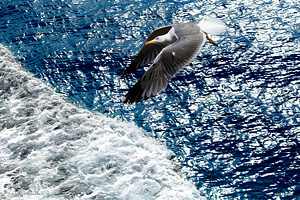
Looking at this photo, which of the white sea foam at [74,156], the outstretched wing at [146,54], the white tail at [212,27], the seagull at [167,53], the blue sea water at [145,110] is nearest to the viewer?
the white sea foam at [74,156]

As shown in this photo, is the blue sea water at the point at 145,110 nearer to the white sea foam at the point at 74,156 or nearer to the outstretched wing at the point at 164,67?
the white sea foam at the point at 74,156

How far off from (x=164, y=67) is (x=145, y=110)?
159 centimetres

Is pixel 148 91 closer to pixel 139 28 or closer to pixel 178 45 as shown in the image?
pixel 178 45

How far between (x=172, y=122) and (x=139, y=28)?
4.14 metres

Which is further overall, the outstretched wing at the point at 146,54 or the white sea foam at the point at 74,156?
the outstretched wing at the point at 146,54

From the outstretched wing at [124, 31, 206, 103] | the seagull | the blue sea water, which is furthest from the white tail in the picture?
the blue sea water

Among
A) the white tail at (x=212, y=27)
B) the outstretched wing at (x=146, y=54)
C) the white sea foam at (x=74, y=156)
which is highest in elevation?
the white tail at (x=212, y=27)

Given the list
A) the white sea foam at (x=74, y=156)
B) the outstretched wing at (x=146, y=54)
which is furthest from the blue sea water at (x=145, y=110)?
the outstretched wing at (x=146, y=54)

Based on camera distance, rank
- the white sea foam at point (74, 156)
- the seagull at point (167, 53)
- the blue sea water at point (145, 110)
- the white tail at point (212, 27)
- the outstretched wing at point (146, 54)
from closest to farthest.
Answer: the white sea foam at point (74, 156) → the blue sea water at point (145, 110) → the seagull at point (167, 53) → the outstretched wing at point (146, 54) → the white tail at point (212, 27)

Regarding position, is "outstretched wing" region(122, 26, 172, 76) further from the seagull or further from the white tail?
the white tail

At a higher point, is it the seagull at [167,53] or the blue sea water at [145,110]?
the seagull at [167,53]

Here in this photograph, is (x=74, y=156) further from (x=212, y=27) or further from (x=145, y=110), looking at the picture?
(x=212, y=27)

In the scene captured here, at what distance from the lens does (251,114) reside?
24.5ft

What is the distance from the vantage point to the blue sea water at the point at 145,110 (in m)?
6.15
